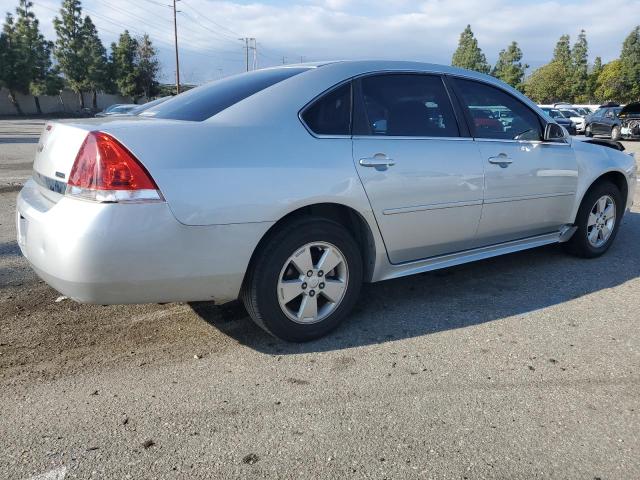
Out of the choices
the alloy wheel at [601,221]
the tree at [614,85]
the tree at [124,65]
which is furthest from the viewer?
the tree at [124,65]

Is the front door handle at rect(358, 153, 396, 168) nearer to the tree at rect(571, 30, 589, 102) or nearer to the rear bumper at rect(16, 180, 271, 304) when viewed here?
the rear bumper at rect(16, 180, 271, 304)

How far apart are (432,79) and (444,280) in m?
1.65

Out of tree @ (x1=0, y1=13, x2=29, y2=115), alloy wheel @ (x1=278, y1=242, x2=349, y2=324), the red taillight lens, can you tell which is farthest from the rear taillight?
tree @ (x1=0, y1=13, x2=29, y2=115)

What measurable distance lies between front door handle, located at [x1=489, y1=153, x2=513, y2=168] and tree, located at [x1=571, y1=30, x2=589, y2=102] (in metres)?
63.2

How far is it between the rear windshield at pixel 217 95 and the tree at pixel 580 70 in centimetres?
6423

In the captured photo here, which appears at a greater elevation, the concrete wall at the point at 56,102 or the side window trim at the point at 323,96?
the side window trim at the point at 323,96

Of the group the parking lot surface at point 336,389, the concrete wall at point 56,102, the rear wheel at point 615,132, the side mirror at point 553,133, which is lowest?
the concrete wall at point 56,102

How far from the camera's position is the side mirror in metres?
4.52

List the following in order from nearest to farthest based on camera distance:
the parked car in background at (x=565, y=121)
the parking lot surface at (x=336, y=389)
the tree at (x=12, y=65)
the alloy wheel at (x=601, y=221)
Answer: the parking lot surface at (x=336, y=389) → the alloy wheel at (x=601, y=221) → the parked car in background at (x=565, y=121) → the tree at (x=12, y=65)

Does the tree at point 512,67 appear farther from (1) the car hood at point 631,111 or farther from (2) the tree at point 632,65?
(1) the car hood at point 631,111

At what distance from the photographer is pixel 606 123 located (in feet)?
77.6

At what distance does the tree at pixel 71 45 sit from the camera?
5559cm

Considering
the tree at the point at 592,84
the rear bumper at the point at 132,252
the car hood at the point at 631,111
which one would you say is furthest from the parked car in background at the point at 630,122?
the tree at the point at 592,84

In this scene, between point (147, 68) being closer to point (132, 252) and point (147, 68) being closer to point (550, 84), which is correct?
point (550, 84)
